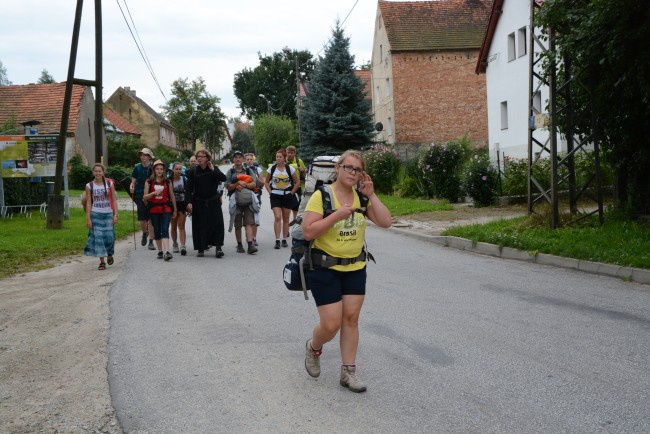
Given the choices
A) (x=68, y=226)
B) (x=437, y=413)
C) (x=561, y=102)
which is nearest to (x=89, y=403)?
(x=437, y=413)

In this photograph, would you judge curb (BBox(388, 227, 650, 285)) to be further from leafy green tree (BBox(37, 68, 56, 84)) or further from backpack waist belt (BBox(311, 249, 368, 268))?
leafy green tree (BBox(37, 68, 56, 84))

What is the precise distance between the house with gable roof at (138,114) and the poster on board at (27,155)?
66.0 m

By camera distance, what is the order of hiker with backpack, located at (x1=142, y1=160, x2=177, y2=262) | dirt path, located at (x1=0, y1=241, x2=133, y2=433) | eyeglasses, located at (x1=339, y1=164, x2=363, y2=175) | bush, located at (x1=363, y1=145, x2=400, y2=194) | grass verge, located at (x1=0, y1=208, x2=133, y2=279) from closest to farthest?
dirt path, located at (x1=0, y1=241, x2=133, y2=433)
eyeglasses, located at (x1=339, y1=164, x2=363, y2=175)
hiker with backpack, located at (x1=142, y1=160, x2=177, y2=262)
grass verge, located at (x1=0, y1=208, x2=133, y2=279)
bush, located at (x1=363, y1=145, x2=400, y2=194)

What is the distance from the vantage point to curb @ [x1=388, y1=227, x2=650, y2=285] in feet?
31.2

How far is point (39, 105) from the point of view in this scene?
142 ft

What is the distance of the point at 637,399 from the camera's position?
4551 mm

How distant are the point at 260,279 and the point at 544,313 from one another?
13.5 ft

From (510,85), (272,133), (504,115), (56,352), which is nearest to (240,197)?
(56,352)

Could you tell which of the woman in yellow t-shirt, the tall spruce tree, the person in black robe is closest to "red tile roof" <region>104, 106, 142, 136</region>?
the tall spruce tree

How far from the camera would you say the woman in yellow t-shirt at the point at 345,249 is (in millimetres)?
4742

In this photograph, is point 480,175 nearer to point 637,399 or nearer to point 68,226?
point 68,226

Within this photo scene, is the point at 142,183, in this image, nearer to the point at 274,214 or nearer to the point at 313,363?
the point at 274,214

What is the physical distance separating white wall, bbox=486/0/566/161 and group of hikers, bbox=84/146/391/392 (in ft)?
51.0

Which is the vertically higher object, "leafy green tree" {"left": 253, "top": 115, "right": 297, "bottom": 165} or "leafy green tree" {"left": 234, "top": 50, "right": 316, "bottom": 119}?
"leafy green tree" {"left": 234, "top": 50, "right": 316, "bottom": 119}
